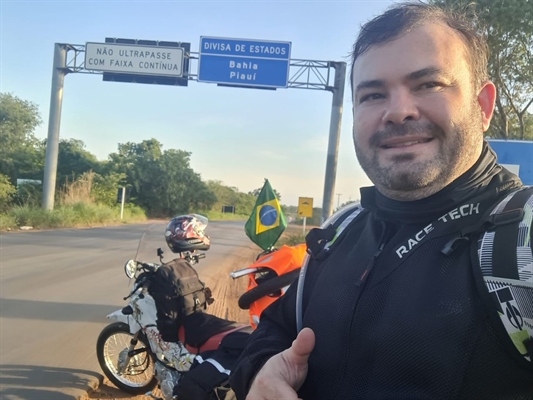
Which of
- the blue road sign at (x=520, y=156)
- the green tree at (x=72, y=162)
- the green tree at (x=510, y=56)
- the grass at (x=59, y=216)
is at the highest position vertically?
the green tree at (x=510, y=56)

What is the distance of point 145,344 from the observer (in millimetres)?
3963

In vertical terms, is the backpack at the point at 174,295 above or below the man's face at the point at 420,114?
below

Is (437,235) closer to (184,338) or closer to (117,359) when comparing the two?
(184,338)

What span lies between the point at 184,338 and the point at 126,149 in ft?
158

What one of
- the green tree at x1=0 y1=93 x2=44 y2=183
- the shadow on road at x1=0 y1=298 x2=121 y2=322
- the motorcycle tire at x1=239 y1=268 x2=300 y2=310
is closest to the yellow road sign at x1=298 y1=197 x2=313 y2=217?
the shadow on road at x1=0 y1=298 x2=121 y2=322

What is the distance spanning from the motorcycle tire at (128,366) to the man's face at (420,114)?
340cm

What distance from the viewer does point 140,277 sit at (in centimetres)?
396

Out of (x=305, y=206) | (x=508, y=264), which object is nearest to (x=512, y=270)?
(x=508, y=264)

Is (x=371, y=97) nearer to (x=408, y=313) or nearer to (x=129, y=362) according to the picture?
(x=408, y=313)

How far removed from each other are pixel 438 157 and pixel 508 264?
0.37 meters

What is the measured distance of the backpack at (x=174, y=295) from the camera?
12.0 ft

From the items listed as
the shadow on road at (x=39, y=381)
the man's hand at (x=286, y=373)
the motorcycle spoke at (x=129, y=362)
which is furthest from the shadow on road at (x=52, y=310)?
the man's hand at (x=286, y=373)

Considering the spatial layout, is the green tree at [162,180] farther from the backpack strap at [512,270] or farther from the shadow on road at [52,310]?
the backpack strap at [512,270]

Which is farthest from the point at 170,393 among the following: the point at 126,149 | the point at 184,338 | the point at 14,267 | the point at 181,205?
the point at 126,149
